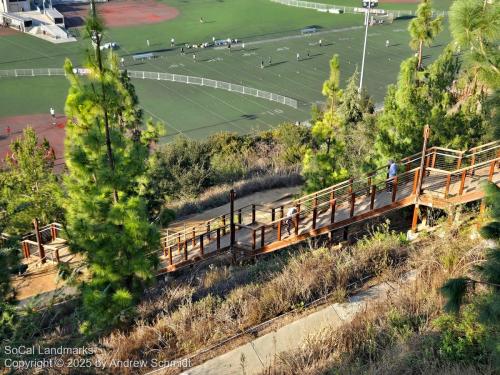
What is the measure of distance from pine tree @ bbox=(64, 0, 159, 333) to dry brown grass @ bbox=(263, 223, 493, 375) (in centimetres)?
348

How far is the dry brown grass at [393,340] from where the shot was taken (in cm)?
837

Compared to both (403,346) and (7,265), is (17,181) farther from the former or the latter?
(403,346)

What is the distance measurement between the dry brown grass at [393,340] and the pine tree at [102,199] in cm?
348

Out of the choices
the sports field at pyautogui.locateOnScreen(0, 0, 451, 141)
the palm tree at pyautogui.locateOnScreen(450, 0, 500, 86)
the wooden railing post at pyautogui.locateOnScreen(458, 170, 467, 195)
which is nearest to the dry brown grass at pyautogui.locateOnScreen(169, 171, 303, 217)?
the wooden railing post at pyautogui.locateOnScreen(458, 170, 467, 195)

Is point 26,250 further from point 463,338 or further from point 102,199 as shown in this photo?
point 463,338

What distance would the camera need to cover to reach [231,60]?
54.3 metres

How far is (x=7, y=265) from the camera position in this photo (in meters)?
8.73

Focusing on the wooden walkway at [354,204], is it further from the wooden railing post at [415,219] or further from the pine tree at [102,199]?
the pine tree at [102,199]

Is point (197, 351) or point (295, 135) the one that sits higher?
point (197, 351)

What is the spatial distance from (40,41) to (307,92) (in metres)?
A: 30.7

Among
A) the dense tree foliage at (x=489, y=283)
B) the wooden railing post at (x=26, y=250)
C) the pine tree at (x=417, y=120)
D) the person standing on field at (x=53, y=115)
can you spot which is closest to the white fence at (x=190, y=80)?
the person standing on field at (x=53, y=115)

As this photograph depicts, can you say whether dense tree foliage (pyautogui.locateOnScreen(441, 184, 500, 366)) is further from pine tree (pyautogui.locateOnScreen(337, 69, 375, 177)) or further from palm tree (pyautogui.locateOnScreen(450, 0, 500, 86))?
pine tree (pyautogui.locateOnScreen(337, 69, 375, 177))

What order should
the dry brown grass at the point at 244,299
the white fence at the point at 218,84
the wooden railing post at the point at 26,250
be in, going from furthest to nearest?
the white fence at the point at 218,84, the wooden railing post at the point at 26,250, the dry brown grass at the point at 244,299

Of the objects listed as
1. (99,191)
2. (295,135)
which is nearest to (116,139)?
(99,191)
